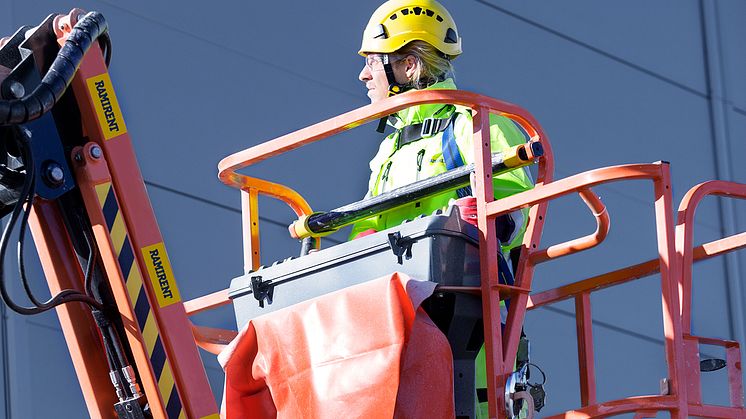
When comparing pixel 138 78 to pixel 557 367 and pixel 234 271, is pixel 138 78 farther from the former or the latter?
pixel 557 367

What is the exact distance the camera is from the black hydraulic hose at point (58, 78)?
446cm

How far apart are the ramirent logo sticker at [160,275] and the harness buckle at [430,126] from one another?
1759 millimetres

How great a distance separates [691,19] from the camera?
42.2ft

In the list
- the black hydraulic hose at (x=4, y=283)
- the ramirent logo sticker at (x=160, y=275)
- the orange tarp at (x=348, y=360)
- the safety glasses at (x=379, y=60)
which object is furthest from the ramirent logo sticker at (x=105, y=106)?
the safety glasses at (x=379, y=60)

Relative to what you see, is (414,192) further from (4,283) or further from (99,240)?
(4,283)

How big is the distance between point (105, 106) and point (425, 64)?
2026 mm

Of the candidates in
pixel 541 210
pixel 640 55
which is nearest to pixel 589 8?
pixel 640 55

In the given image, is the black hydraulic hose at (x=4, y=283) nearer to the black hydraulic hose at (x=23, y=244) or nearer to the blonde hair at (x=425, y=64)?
the black hydraulic hose at (x=23, y=244)

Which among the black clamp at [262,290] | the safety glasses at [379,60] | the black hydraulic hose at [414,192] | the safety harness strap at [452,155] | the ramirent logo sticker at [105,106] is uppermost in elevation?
the safety glasses at [379,60]

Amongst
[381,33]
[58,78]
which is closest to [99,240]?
[58,78]

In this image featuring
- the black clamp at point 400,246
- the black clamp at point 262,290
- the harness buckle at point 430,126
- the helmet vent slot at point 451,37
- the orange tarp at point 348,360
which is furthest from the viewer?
the helmet vent slot at point 451,37

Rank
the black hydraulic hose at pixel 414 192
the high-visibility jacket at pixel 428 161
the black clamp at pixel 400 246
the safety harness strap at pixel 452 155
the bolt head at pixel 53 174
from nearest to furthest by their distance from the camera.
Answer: the bolt head at pixel 53 174 < the black clamp at pixel 400 246 < the black hydraulic hose at pixel 414 192 < the high-visibility jacket at pixel 428 161 < the safety harness strap at pixel 452 155

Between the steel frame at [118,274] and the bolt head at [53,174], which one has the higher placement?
the bolt head at [53,174]

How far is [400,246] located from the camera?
5.48 meters
